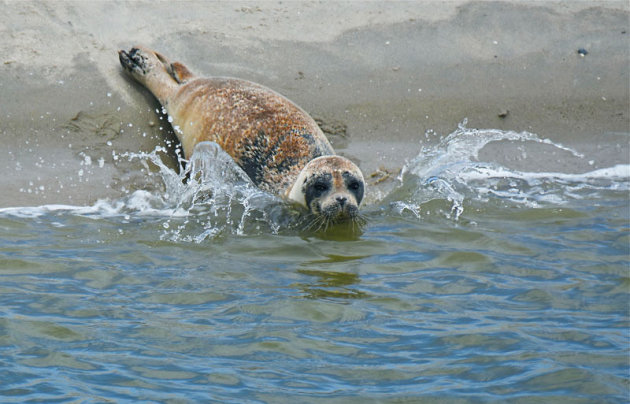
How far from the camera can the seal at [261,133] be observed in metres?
5.89

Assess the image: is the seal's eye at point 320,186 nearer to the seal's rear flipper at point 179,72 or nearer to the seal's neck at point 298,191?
the seal's neck at point 298,191

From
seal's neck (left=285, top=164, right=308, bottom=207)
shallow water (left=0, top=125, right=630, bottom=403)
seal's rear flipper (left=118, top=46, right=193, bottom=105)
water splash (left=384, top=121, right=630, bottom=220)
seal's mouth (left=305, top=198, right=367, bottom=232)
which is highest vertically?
seal's rear flipper (left=118, top=46, right=193, bottom=105)

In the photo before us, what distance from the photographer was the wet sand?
274 inches

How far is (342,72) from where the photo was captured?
7.76 meters

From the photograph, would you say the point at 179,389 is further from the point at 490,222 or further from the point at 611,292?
the point at 490,222

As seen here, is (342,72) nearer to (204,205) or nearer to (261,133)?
(261,133)

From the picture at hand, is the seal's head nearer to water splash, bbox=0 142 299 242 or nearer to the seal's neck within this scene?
the seal's neck

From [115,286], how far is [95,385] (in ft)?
3.87

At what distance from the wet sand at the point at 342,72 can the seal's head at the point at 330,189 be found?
105cm

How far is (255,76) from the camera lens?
7.58 metres

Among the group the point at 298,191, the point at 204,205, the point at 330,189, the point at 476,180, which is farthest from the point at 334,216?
the point at 476,180

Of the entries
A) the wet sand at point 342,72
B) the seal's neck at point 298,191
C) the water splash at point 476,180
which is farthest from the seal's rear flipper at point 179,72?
the water splash at point 476,180

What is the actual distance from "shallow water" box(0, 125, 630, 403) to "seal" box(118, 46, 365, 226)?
16cm

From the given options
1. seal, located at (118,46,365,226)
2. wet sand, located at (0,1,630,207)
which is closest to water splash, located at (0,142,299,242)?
seal, located at (118,46,365,226)
